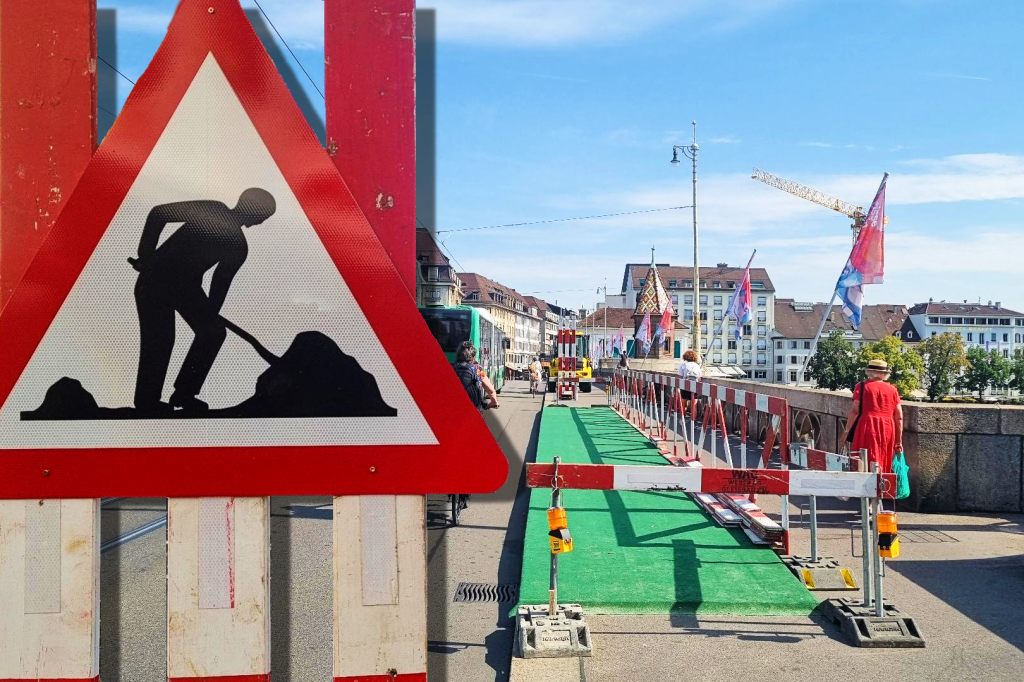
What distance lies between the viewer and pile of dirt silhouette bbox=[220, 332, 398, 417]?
1.64 m

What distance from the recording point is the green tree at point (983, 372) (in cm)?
11669

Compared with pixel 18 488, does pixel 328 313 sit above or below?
above

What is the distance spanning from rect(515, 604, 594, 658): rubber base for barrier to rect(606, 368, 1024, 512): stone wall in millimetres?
5699

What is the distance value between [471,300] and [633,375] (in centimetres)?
10455

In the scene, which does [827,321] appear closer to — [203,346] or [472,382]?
[472,382]

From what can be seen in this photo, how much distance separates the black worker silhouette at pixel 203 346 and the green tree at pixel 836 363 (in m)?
117

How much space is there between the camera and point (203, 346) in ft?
5.38

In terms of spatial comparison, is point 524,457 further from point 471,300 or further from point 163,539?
point 471,300

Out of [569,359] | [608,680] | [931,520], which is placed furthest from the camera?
[569,359]

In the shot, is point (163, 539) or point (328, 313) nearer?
point (328, 313)

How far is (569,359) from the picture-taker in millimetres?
32906

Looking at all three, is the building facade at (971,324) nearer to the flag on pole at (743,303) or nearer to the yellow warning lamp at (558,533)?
the flag on pole at (743,303)

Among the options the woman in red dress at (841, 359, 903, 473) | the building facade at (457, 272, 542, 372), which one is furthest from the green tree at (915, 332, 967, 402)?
the woman in red dress at (841, 359, 903, 473)

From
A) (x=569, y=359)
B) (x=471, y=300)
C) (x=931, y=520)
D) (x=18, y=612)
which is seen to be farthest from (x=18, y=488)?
(x=471, y=300)
